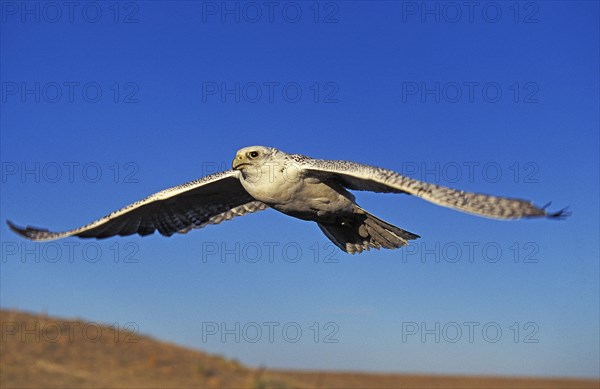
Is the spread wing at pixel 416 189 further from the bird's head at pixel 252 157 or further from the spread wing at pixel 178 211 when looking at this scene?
the spread wing at pixel 178 211

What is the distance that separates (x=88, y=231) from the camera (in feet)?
46.9

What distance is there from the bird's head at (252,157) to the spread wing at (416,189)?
0.74 meters

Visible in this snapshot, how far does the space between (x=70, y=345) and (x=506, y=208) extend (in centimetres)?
1180

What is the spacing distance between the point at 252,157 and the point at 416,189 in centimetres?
364

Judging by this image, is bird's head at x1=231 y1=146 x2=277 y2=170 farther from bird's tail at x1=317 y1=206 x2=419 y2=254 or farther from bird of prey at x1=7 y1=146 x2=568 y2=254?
bird's tail at x1=317 y1=206 x2=419 y2=254

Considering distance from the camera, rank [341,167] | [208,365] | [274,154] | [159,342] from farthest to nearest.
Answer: [159,342] < [208,365] < [274,154] < [341,167]

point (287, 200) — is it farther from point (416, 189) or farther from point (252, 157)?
point (416, 189)

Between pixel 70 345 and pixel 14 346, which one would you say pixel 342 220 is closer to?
pixel 70 345

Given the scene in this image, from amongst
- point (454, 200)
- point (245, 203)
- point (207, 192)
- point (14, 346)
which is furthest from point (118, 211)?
point (454, 200)

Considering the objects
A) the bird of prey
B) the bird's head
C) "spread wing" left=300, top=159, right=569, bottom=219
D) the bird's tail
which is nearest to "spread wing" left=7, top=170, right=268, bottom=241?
the bird of prey

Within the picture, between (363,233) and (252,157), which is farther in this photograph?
(363,233)

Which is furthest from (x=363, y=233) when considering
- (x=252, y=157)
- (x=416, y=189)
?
(x=416, y=189)

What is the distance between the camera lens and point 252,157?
1276cm

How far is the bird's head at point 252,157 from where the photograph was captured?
1269 cm
